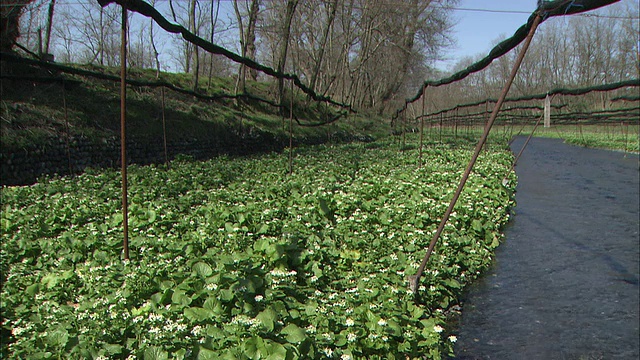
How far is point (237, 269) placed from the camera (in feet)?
14.5

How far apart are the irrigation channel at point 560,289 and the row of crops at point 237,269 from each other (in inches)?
14.6

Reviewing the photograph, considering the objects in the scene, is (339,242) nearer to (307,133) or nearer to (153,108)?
(153,108)

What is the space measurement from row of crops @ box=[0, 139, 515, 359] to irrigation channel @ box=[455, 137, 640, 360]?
37cm

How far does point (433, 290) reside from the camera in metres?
5.12

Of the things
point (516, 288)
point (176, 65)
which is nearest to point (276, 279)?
point (516, 288)

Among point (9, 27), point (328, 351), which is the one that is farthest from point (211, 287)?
point (9, 27)

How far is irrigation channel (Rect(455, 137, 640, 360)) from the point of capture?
504cm

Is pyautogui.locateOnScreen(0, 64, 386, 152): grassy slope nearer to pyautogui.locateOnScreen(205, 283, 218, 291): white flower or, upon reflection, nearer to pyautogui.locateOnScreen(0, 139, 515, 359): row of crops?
pyautogui.locateOnScreen(0, 139, 515, 359): row of crops

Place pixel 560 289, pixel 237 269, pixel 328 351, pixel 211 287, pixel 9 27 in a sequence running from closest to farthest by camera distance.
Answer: pixel 328 351 < pixel 211 287 < pixel 237 269 < pixel 560 289 < pixel 9 27

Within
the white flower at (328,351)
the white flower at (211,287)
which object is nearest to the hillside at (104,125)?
the white flower at (211,287)

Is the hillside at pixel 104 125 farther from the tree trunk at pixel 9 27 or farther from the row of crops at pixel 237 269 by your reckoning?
the row of crops at pixel 237 269

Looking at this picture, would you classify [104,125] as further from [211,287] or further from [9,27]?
[211,287]

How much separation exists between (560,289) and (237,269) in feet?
16.1

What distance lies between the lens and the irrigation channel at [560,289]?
5039 millimetres
